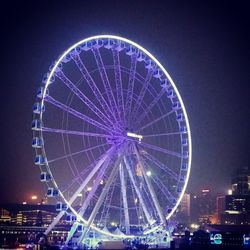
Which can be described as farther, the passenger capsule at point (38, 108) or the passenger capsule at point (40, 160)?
the passenger capsule at point (38, 108)

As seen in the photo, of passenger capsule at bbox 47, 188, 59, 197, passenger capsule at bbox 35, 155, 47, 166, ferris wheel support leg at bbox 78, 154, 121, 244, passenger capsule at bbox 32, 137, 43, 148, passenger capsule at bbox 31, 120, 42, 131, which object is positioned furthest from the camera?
ferris wheel support leg at bbox 78, 154, 121, 244

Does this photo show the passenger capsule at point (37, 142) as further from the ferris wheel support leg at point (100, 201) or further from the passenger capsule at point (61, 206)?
the ferris wheel support leg at point (100, 201)

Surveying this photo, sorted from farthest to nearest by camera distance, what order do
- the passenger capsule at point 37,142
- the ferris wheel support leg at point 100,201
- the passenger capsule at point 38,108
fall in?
the ferris wheel support leg at point 100,201 < the passenger capsule at point 38,108 < the passenger capsule at point 37,142

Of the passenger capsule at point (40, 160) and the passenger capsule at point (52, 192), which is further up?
the passenger capsule at point (40, 160)

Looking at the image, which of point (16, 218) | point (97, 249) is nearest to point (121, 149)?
point (97, 249)

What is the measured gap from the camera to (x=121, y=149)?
155ft

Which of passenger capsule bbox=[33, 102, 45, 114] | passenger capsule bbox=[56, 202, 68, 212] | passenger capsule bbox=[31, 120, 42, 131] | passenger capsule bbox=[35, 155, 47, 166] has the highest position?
passenger capsule bbox=[33, 102, 45, 114]

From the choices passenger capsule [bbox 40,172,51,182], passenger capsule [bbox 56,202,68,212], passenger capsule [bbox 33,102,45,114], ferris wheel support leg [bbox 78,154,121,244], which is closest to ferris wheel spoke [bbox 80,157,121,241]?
ferris wheel support leg [bbox 78,154,121,244]

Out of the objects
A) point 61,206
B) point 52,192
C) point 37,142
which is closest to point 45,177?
point 52,192

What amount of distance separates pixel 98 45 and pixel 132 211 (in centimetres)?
7330

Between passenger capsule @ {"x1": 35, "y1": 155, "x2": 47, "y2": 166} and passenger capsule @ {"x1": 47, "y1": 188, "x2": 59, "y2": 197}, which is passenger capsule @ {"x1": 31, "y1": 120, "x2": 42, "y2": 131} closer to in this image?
passenger capsule @ {"x1": 35, "y1": 155, "x2": 47, "y2": 166}

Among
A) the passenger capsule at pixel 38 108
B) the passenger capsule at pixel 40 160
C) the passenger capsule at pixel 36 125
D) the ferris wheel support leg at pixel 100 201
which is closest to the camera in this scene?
the passenger capsule at pixel 40 160

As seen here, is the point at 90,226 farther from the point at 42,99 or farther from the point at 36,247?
the point at 42,99

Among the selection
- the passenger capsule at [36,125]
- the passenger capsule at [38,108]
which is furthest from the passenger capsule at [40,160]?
the passenger capsule at [38,108]
